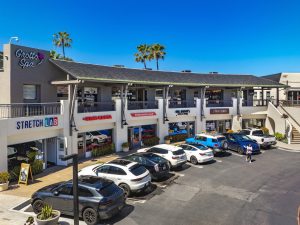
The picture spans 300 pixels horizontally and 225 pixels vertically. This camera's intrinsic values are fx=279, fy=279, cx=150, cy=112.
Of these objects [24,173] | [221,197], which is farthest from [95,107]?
[221,197]

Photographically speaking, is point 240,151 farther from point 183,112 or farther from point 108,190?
point 108,190

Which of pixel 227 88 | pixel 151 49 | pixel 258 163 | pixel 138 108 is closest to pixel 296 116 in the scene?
pixel 227 88

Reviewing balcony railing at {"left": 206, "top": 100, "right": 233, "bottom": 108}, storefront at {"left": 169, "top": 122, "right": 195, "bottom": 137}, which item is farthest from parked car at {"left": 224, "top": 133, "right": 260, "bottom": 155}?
balcony railing at {"left": 206, "top": 100, "right": 233, "bottom": 108}

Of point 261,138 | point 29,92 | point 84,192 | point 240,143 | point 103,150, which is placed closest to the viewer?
point 84,192

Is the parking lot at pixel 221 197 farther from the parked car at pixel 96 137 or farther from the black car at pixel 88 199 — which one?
the parked car at pixel 96 137

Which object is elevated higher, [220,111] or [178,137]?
[220,111]

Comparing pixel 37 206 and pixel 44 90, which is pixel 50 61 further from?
pixel 37 206
